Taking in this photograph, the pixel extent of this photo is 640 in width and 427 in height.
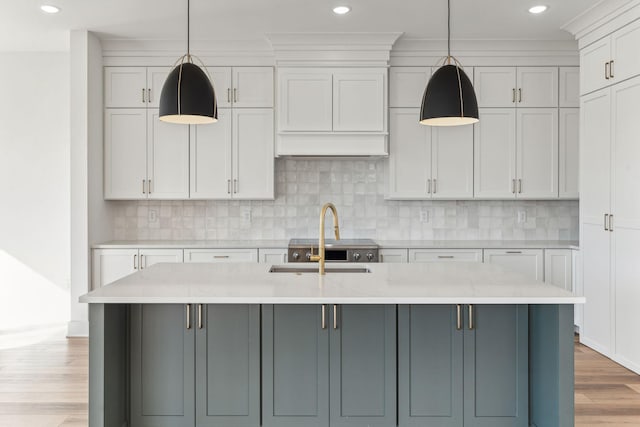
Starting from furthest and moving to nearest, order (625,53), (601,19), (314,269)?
(601,19)
(625,53)
(314,269)

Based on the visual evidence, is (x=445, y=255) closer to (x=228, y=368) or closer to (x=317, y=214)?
(x=317, y=214)

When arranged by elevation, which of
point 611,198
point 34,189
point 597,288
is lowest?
point 597,288

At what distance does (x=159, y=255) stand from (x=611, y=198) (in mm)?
3764

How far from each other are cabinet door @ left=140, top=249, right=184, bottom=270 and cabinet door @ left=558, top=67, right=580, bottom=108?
150 inches

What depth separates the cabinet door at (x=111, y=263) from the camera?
464 centimetres

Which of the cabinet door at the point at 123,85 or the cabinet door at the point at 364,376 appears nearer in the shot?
the cabinet door at the point at 364,376

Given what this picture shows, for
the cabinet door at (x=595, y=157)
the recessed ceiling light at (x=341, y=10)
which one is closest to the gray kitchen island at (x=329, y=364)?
the cabinet door at (x=595, y=157)

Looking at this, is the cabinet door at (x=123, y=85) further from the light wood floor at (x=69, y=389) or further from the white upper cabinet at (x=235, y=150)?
the light wood floor at (x=69, y=389)

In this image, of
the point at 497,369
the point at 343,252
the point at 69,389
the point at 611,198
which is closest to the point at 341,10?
the point at 343,252

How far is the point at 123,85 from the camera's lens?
4.87m

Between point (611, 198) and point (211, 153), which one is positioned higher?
point (211, 153)

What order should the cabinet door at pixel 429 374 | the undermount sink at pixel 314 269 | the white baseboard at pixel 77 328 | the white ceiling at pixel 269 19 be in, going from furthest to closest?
the white baseboard at pixel 77 328 → the white ceiling at pixel 269 19 → the undermount sink at pixel 314 269 → the cabinet door at pixel 429 374

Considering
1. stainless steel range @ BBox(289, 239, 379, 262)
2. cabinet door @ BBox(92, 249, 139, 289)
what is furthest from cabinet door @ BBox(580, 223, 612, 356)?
cabinet door @ BBox(92, 249, 139, 289)

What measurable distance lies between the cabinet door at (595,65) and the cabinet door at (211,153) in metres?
3.10
